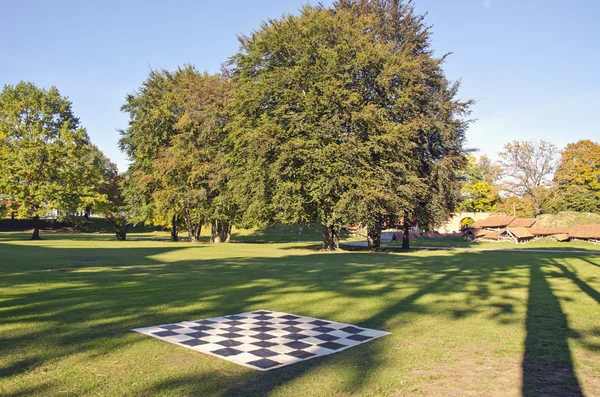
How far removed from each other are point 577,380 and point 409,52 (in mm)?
31693

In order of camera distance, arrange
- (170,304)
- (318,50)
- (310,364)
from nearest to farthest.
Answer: (310,364) < (170,304) < (318,50)

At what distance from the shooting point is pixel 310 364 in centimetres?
531

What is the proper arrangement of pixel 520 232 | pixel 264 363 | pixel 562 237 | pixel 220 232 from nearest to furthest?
pixel 264 363, pixel 562 237, pixel 220 232, pixel 520 232

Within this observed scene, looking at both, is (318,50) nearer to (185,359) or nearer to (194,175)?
(194,175)

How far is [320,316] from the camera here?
8.16 meters

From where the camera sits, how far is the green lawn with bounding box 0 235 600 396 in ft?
15.1

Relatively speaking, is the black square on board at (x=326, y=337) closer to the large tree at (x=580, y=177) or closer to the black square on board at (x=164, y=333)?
the black square on board at (x=164, y=333)

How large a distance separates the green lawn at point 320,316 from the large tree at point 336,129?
14655 millimetres

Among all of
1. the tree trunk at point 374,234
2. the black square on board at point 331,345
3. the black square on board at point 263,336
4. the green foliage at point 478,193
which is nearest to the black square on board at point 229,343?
the black square on board at point 263,336

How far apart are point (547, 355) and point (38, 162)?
4915cm

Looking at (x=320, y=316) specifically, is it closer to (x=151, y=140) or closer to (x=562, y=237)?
(x=151, y=140)

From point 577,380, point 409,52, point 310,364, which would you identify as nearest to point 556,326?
point 577,380

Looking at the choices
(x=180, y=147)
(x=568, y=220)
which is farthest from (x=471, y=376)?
(x=568, y=220)

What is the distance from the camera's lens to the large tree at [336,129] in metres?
27.6
